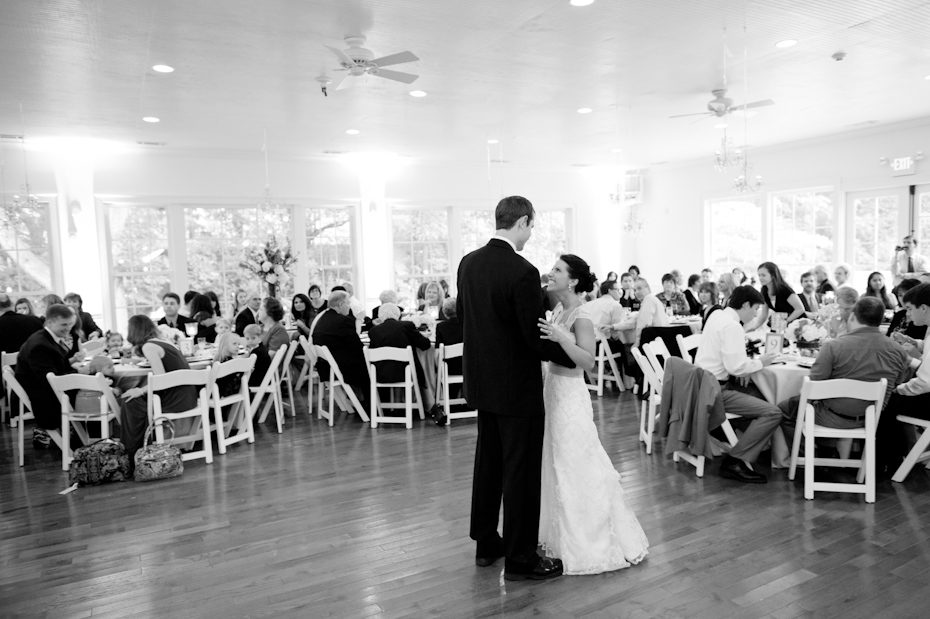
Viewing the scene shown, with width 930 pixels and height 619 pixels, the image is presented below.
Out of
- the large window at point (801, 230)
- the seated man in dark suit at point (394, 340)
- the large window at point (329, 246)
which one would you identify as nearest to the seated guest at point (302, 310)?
the seated man in dark suit at point (394, 340)

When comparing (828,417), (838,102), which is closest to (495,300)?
(828,417)

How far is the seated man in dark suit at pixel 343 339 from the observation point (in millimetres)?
6609

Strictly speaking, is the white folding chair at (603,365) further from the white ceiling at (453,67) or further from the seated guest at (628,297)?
the white ceiling at (453,67)

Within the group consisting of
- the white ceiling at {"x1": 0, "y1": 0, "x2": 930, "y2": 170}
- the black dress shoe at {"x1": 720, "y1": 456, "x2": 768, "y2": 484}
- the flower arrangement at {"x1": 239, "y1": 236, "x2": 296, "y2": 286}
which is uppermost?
the white ceiling at {"x1": 0, "y1": 0, "x2": 930, "y2": 170}

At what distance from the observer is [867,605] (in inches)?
112

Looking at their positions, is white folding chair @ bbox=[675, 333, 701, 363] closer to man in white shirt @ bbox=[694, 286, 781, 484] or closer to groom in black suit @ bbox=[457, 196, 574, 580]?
man in white shirt @ bbox=[694, 286, 781, 484]

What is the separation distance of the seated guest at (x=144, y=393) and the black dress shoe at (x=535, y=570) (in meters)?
3.32

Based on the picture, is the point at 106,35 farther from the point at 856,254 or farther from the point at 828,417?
the point at 856,254

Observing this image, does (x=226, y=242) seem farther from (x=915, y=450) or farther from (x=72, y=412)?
(x=915, y=450)

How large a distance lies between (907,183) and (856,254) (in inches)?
54.2

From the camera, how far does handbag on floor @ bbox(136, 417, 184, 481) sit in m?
4.88

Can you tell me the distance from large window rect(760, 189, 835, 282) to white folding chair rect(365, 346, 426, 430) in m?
8.15

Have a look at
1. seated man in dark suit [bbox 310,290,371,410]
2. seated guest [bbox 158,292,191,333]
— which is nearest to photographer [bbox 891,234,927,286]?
seated man in dark suit [bbox 310,290,371,410]

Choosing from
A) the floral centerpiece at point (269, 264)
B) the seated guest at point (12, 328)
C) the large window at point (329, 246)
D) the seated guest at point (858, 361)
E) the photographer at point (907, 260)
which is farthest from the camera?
the large window at point (329, 246)
